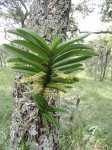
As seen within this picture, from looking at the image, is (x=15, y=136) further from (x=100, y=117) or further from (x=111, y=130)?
(x=100, y=117)

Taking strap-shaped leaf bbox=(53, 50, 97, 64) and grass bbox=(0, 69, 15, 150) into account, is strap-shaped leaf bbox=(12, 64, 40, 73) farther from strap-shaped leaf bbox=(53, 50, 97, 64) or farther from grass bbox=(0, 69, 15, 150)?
grass bbox=(0, 69, 15, 150)

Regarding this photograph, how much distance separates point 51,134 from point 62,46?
0.34 meters

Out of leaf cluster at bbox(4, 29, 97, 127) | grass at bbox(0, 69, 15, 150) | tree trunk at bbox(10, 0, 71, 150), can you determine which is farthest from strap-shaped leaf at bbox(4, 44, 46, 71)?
grass at bbox(0, 69, 15, 150)

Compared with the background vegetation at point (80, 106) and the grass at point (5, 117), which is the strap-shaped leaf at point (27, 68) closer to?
the background vegetation at point (80, 106)

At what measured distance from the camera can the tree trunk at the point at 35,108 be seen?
0.71m

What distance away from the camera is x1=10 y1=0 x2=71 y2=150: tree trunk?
0.71 m

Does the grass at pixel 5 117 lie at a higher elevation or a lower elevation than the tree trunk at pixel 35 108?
lower

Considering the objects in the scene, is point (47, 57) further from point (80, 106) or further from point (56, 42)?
point (80, 106)

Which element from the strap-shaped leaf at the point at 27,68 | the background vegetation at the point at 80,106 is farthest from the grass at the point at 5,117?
the strap-shaped leaf at the point at 27,68

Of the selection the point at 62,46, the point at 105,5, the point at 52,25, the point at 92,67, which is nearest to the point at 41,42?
the point at 62,46

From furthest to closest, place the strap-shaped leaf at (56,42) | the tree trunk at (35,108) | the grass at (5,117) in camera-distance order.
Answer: the grass at (5,117), the tree trunk at (35,108), the strap-shaped leaf at (56,42)

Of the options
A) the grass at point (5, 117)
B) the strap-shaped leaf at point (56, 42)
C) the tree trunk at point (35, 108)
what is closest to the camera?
the strap-shaped leaf at point (56, 42)

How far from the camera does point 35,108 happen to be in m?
0.72

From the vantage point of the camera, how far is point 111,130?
4.01 meters
